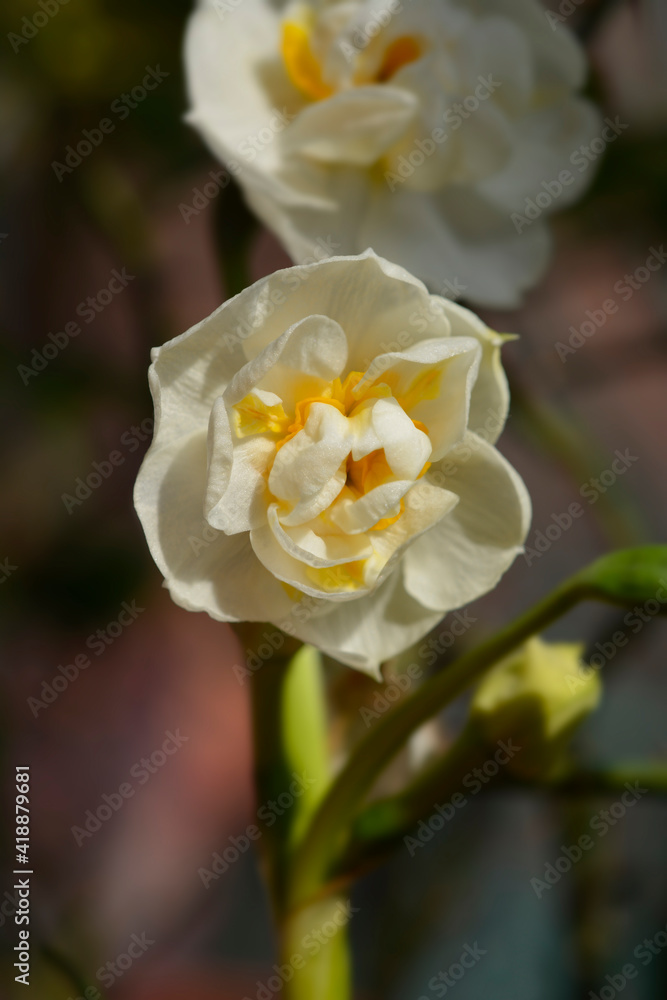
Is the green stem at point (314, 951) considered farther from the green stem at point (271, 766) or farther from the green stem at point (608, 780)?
the green stem at point (608, 780)

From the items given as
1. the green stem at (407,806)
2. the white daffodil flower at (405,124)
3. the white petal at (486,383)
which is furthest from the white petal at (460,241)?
the green stem at (407,806)

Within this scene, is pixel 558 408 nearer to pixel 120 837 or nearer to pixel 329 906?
pixel 329 906

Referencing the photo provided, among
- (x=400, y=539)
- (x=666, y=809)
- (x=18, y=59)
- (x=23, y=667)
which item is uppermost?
(x=18, y=59)

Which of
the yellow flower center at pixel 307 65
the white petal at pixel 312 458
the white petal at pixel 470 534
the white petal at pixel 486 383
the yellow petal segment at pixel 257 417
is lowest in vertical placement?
the white petal at pixel 470 534

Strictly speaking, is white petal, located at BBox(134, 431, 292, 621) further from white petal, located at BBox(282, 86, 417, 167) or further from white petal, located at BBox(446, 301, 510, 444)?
white petal, located at BBox(282, 86, 417, 167)

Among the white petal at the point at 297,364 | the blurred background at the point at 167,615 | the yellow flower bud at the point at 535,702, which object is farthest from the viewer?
the blurred background at the point at 167,615

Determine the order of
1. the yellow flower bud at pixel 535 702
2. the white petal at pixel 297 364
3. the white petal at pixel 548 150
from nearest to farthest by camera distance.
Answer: the white petal at pixel 297 364, the yellow flower bud at pixel 535 702, the white petal at pixel 548 150

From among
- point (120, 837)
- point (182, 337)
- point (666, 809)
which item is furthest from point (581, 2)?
point (120, 837)
